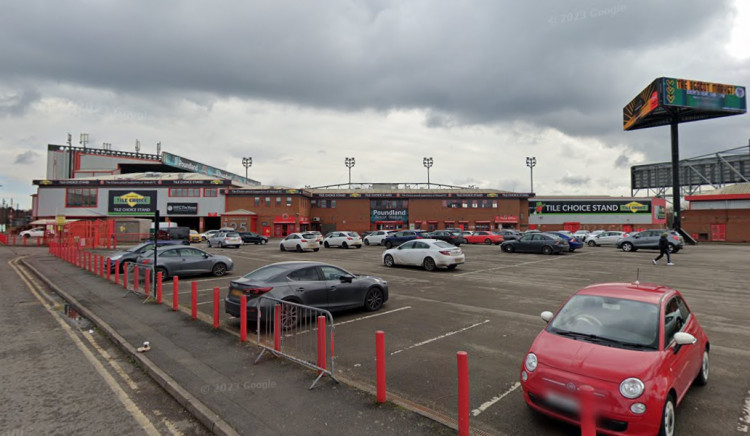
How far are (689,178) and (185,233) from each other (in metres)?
86.7

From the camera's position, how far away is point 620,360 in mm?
4023

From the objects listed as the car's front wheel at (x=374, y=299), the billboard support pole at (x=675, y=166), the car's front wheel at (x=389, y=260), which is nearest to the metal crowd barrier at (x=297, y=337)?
the car's front wheel at (x=374, y=299)

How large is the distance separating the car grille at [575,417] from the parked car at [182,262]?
15.0 meters

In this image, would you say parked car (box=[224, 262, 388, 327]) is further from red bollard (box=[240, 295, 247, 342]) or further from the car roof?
the car roof

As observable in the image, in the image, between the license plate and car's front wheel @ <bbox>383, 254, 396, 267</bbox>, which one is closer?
the license plate

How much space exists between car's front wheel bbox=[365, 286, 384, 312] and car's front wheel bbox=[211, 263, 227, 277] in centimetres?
945

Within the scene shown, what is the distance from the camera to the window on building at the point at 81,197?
64375 millimetres

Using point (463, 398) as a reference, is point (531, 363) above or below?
above

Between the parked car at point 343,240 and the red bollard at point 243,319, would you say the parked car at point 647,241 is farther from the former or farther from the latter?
the red bollard at point 243,319

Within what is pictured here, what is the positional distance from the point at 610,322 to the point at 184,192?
69.0 meters

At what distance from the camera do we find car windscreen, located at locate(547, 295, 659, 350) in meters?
4.39

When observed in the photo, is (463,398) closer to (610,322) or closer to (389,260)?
(610,322)

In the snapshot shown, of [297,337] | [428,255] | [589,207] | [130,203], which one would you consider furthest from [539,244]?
[130,203]

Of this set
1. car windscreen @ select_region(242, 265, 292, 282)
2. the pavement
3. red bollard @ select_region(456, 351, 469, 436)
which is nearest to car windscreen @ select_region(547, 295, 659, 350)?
red bollard @ select_region(456, 351, 469, 436)
